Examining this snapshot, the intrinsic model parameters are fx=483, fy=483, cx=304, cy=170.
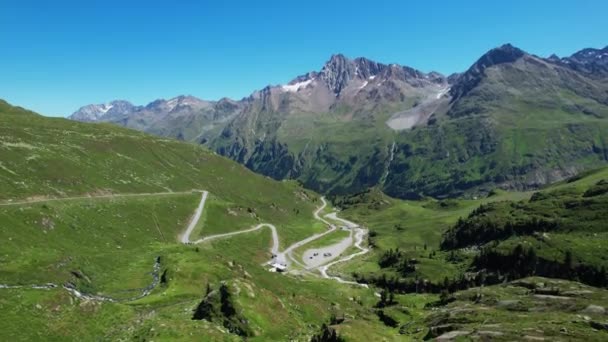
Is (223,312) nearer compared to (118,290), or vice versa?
(223,312)

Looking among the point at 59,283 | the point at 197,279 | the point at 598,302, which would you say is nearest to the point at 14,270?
the point at 59,283

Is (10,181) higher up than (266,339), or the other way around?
(10,181)

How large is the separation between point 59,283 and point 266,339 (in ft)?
135

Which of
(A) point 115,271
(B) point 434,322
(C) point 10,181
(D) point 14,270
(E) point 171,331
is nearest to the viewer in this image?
(E) point 171,331

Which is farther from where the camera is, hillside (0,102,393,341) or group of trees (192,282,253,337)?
group of trees (192,282,253,337)

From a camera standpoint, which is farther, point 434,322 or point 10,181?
point 10,181

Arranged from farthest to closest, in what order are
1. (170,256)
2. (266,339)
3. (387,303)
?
(387,303) < (170,256) < (266,339)

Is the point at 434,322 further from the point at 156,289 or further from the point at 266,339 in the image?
the point at 156,289

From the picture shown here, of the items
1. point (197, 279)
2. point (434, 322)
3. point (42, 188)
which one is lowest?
point (434, 322)

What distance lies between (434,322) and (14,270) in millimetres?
80481

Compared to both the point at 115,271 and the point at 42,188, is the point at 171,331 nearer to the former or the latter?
the point at 115,271

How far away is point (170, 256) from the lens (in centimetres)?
12375

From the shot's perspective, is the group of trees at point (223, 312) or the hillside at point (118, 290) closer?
the hillside at point (118, 290)

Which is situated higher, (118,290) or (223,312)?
(223,312)
